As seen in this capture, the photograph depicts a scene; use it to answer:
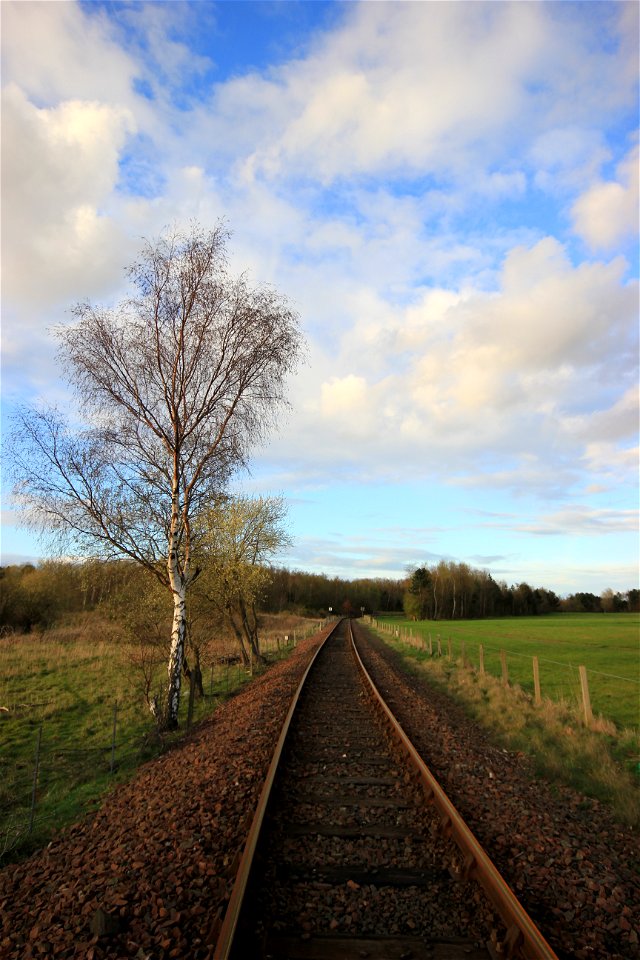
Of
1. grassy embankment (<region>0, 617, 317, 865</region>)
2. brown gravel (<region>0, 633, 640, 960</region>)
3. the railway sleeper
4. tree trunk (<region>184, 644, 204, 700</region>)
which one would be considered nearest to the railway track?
the railway sleeper

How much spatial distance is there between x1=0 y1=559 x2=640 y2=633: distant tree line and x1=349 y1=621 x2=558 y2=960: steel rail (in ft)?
28.9

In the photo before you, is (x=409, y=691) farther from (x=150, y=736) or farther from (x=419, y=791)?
(x=419, y=791)

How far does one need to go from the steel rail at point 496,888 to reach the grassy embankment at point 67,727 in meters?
5.20

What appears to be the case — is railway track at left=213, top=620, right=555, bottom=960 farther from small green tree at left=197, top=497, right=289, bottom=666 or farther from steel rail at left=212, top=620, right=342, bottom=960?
small green tree at left=197, top=497, right=289, bottom=666

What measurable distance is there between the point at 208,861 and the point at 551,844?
3337mm

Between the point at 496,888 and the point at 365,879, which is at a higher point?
the point at 496,888

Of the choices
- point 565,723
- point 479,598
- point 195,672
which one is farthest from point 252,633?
point 479,598

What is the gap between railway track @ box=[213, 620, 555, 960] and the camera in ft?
11.1

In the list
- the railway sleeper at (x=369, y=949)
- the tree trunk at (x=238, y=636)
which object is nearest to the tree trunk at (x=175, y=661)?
the railway sleeper at (x=369, y=949)

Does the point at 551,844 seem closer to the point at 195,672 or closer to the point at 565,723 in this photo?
the point at 565,723

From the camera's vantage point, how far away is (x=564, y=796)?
22.7 feet

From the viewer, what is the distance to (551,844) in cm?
510

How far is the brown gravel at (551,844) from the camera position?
3.77m

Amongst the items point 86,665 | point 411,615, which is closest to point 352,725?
point 86,665
